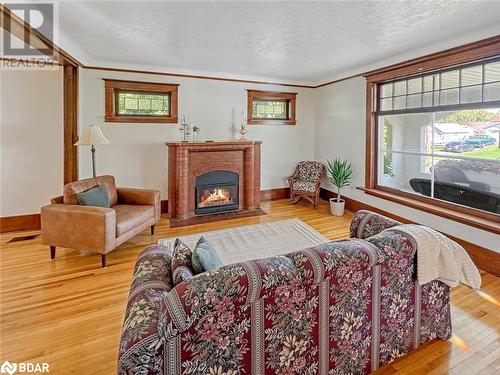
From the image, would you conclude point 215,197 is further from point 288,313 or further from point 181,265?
point 288,313

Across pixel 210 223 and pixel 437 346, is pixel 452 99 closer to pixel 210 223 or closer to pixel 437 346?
pixel 437 346

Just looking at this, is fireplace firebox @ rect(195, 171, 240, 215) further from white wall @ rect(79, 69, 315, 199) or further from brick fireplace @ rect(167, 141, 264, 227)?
white wall @ rect(79, 69, 315, 199)

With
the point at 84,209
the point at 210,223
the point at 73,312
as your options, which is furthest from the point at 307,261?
the point at 210,223

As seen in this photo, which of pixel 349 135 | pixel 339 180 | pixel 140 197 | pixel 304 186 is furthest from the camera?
pixel 304 186

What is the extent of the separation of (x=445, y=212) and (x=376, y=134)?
1778 mm

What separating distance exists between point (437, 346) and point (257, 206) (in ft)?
12.3

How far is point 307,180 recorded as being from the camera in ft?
19.2

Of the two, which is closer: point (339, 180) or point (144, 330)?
point (144, 330)

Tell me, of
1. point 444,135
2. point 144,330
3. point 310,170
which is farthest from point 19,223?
point 444,135

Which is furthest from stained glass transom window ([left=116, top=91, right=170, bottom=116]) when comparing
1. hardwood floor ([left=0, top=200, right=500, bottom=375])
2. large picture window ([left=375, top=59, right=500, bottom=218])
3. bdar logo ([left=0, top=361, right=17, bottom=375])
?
bdar logo ([left=0, top=361, right=17, bottom=375])

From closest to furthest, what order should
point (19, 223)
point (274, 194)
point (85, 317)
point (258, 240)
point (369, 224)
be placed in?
1. point (369, 224)
2. point (85, 317)
3. point (258, 240)
4. point (19, 223)
5. point (274, 194)

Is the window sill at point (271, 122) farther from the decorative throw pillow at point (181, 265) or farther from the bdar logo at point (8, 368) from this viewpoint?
the bdar logo at point (8, 368)

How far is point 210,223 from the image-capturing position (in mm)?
4621

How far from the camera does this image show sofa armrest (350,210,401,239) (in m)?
2.01
